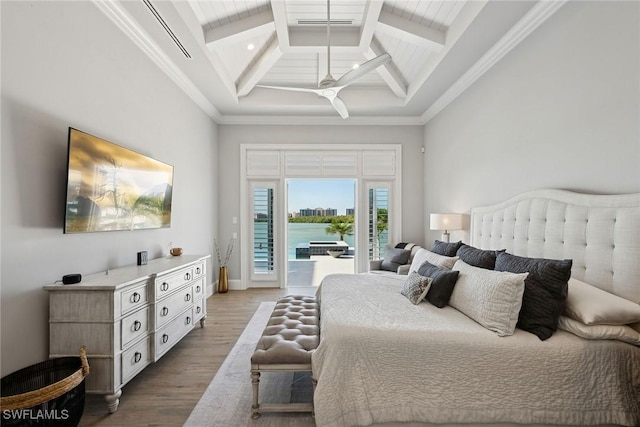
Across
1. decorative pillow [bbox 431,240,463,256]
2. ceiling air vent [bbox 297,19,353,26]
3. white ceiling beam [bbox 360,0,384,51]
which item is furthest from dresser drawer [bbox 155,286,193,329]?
white ceiling beam [bbox 360,0,384,51]

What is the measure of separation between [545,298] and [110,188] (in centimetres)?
324

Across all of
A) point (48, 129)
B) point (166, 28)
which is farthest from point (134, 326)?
point (166, 28)

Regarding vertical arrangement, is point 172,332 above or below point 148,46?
below

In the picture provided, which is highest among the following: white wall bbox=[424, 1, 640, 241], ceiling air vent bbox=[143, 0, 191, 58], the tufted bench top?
ceiling air vent bbox=[143, 0, 191, 58]

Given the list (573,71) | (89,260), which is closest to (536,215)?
(573,71)

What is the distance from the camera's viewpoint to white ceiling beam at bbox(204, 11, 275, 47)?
3113 mm

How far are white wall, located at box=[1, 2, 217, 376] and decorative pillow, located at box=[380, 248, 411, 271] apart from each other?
3.28m

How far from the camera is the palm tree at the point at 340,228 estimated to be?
→ 945 cm

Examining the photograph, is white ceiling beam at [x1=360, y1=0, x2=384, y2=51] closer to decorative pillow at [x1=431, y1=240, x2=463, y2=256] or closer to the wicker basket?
decorative pillow at [x1=431, y1=240, x2=463, y2=256]

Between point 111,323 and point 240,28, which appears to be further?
point 240,28

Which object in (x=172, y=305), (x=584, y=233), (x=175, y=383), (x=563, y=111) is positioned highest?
(x=563, y=111)

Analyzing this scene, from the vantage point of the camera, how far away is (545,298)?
1.75m

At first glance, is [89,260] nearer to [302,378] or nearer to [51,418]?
[51,418]

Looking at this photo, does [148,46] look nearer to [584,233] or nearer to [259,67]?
[259,67]
